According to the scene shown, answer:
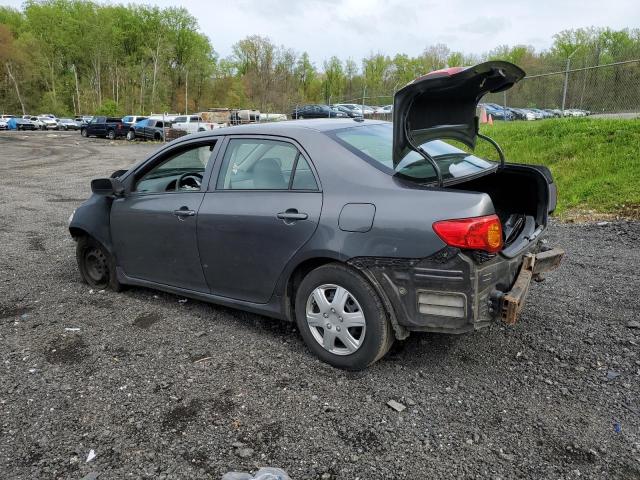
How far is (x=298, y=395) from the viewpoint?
10.1 feet

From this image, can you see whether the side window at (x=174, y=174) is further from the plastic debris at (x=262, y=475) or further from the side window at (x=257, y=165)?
the plastic debris at (x=262, y=475)

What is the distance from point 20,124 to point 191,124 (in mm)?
32474

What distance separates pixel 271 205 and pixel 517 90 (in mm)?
20143

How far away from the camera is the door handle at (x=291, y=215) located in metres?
3.32

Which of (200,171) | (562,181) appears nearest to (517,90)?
(562,181)

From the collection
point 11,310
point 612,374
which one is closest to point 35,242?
point 11,310

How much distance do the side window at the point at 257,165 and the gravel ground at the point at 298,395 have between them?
45.5 inches

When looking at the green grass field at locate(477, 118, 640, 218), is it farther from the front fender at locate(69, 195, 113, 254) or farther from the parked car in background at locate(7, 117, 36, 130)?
the parked car in background at locate(7, 117, 36, 130)

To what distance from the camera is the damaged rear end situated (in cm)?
284

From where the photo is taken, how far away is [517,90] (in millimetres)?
20875

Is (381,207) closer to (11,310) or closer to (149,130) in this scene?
(11,310)

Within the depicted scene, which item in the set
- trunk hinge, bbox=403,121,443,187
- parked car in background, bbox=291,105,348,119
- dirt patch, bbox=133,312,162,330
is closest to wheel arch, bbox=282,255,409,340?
trunk hinge, bbox=403,121,443,187

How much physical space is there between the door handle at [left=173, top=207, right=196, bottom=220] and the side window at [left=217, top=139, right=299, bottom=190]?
298 mm

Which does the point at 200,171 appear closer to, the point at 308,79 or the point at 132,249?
the point at 132,249
